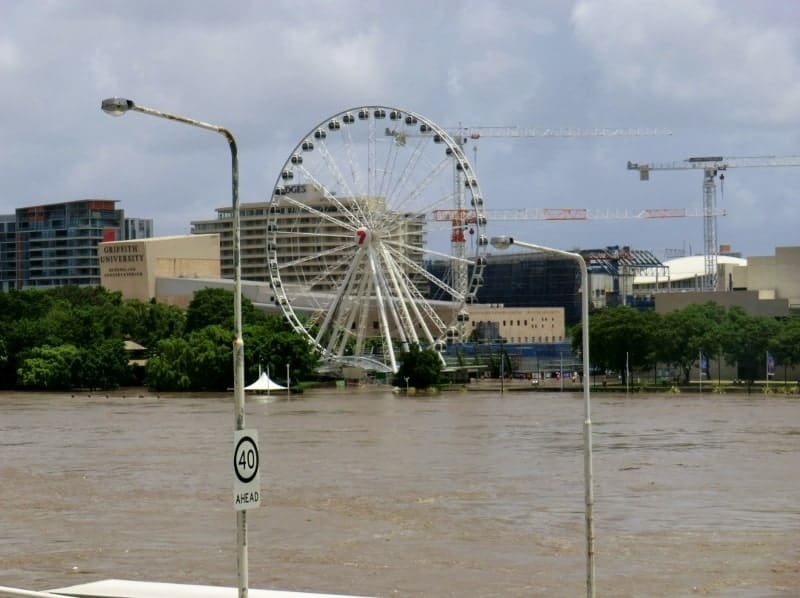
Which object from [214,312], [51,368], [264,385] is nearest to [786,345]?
[264,385]

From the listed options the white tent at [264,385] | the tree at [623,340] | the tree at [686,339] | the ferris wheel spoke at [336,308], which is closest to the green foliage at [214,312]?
the ferris wheel spoke at [336,308]

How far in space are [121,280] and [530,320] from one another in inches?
2059

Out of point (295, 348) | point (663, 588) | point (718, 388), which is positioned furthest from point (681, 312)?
point (663, 588)

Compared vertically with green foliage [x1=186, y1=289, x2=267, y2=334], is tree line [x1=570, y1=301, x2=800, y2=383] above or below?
below

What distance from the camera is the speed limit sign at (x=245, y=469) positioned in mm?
17688

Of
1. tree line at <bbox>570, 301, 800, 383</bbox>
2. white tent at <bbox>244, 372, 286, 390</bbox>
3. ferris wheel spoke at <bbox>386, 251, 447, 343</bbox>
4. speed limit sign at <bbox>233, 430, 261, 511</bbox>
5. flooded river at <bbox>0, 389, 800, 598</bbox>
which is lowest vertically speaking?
flooded river at <bbox>0, 389, 800, 598</bbox>

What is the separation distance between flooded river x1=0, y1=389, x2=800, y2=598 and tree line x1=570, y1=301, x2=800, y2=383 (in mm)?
44426

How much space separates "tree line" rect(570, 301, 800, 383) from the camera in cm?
12025

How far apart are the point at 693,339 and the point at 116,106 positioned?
354ft

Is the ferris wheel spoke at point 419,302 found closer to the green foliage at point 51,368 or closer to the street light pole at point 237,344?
the green foliage at point 51,368

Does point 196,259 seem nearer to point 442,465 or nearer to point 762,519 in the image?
point 442,465

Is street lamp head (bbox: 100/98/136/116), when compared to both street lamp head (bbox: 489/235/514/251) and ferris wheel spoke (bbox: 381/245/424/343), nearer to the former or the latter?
street lamp head (bbox: 489/235/514/251)

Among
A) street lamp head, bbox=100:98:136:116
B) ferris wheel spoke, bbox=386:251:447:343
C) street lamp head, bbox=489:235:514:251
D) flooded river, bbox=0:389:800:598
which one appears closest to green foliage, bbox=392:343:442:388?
ferris wheel spoke, bbox=386:251:447:343

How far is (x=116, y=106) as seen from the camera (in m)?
16.9
